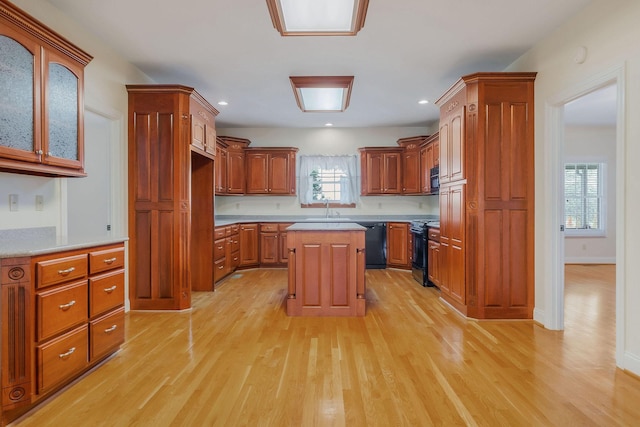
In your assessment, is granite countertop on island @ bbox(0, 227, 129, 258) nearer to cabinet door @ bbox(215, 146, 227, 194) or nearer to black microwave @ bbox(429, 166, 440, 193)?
cabinet door @ bbox(215, 146, 227, 194)

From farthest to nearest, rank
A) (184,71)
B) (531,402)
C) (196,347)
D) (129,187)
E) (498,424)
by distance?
(184,71)
(129,187)
(196,347)
(531,402)
(498,424)

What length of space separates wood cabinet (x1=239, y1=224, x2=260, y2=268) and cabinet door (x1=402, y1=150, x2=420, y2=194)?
9.70 ft

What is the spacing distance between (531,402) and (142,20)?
405 centimetres

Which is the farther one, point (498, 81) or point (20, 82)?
point (498, 81)

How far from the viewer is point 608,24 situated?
254 cm

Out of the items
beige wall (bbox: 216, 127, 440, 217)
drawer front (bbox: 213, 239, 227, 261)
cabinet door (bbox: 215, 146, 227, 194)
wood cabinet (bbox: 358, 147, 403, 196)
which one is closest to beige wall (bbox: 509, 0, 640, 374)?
wood cabinet (bbox: 358, 147, 403, 196)

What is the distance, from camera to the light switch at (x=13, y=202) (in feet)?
7.82

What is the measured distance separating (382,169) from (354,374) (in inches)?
189

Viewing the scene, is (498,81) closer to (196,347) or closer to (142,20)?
(142,20)

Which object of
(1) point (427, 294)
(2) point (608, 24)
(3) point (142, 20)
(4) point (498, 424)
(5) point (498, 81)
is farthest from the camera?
(1) point (427, 294)

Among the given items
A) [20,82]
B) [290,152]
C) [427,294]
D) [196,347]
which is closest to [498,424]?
[196,347]

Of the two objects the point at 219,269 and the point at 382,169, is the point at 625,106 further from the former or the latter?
the point at 219,269

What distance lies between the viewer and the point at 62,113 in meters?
2.46

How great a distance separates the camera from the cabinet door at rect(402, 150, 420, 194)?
249 inches
